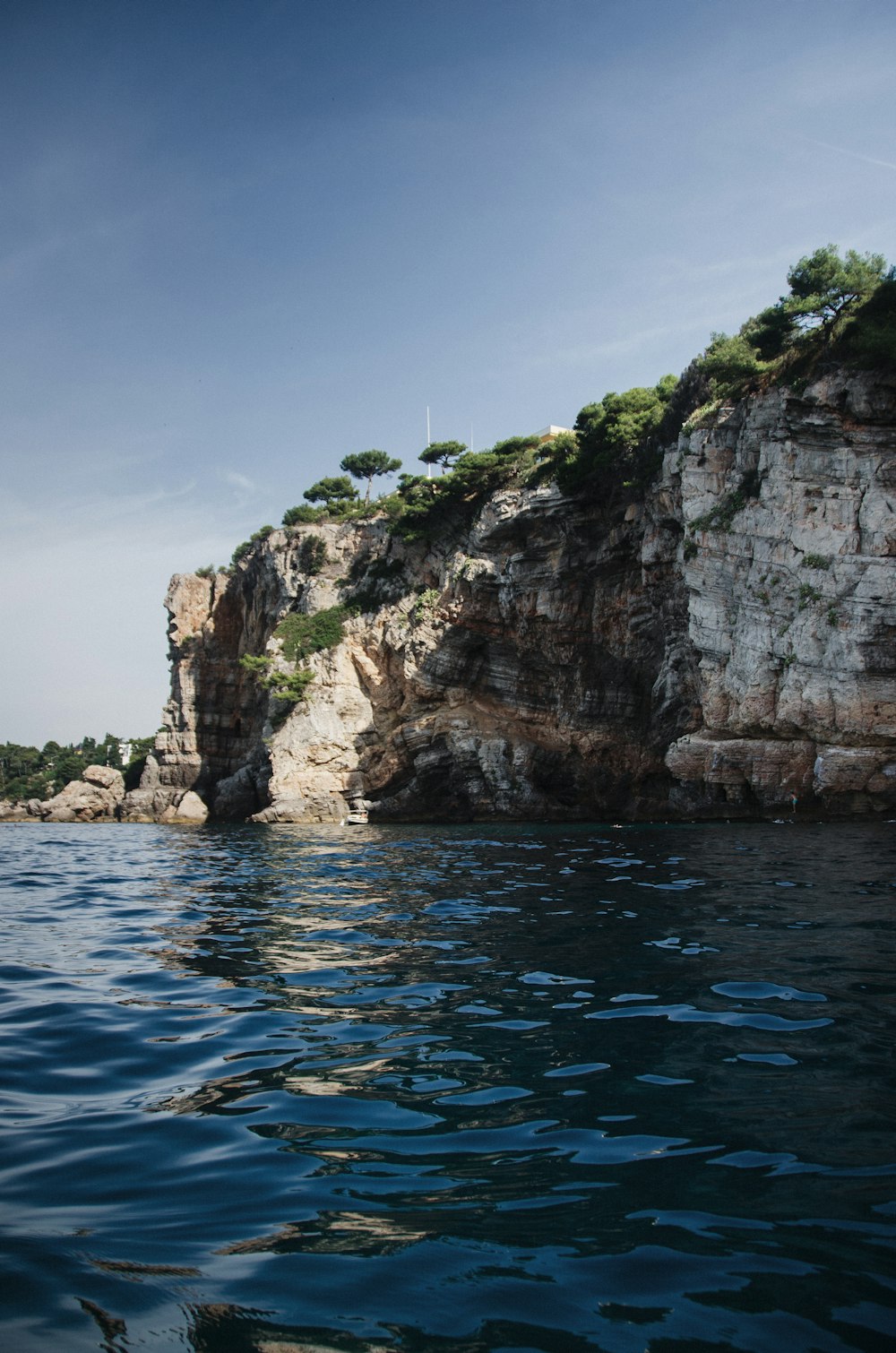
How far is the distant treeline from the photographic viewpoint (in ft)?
279

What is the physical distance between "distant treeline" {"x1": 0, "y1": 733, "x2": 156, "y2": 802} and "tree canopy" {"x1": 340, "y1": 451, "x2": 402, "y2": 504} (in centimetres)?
3082

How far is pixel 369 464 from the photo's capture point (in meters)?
66.1

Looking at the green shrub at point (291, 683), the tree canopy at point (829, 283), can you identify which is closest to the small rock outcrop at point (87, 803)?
the green shrub at point (291, 683)

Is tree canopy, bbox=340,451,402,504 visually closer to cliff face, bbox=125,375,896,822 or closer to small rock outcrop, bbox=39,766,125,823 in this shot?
cliff face, bbox=125,375,896,822

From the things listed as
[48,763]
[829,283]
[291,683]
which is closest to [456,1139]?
[829,283]

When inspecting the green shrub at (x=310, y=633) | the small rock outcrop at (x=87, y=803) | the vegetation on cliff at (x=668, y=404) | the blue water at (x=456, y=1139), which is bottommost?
the small rock outcrop at (x=87, y=803)

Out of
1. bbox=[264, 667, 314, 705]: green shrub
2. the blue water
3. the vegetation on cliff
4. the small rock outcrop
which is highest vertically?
the vegetation on cliff

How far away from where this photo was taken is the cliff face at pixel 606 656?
25.8 meters

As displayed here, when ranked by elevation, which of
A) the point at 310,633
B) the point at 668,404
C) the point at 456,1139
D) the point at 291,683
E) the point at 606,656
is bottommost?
the point at 456,1139

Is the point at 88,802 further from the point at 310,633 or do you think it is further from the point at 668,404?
the point at 668,404

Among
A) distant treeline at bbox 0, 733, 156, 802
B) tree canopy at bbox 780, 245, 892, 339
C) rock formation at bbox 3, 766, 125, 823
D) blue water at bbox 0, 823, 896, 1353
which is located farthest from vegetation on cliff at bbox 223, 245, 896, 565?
distant treeline at bbox 0, 733, 156, 802

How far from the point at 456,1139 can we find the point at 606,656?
35197 millimetres

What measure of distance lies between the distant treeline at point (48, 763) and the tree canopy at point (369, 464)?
1213 inches

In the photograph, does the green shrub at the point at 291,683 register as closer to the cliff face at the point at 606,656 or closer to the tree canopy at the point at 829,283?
the cliff face at the point at 606,656
